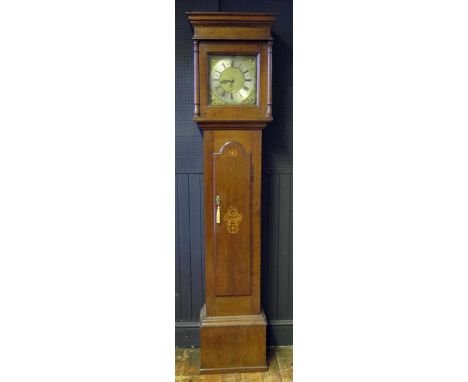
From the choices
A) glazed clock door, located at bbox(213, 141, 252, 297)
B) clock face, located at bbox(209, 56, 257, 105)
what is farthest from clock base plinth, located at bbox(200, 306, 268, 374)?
clock face, located at bbox(209, 56, 257, 105)

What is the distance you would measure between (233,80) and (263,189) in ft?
2.10

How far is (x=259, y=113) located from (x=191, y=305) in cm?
119

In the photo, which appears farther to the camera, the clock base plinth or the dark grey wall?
A: the dark grey wall

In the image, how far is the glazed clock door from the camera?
6.28ft

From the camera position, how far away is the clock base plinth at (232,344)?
6.41 feet

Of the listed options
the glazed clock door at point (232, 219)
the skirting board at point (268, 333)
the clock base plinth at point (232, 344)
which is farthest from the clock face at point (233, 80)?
the skirting board at point (268, 333)

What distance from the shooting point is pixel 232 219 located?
76.5 inches

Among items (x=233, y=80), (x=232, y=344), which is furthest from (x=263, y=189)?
(x=232, y=344)

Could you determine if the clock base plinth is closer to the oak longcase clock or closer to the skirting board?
the oak longcase clock

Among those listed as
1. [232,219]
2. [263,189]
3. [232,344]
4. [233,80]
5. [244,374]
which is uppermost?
[233,80]

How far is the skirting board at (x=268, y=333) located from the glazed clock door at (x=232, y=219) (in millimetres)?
420

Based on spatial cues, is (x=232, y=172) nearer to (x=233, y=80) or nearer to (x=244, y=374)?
(x=233, y=80)

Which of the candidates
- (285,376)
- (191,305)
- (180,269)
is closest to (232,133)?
(180,269)

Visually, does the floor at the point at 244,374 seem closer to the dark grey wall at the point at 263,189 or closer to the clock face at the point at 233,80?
the dark grey wall at the point at 263,189
